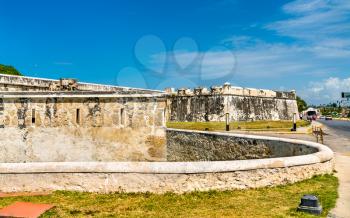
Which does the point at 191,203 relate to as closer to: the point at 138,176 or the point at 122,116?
the point at 138,176

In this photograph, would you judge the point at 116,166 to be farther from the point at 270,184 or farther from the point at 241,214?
the point at 270,184

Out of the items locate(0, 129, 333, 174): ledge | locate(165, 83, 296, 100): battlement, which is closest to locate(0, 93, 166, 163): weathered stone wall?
locate(0, 129, 333, 174): ledge

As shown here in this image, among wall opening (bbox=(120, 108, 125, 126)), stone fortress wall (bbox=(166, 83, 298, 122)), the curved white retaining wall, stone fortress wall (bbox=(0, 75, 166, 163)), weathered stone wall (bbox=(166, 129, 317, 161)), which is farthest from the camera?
stone fortress wall (bbox=(166, 83, 298, 122))

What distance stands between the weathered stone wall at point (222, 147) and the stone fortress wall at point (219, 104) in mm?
25502

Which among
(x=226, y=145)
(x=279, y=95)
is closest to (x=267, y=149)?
(x=226, y=145)

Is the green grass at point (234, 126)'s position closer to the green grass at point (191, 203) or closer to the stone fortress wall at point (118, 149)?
the stone fortress wall at point (118, 149)

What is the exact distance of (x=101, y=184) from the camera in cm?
733

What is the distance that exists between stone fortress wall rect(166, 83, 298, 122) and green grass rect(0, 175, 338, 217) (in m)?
33.1

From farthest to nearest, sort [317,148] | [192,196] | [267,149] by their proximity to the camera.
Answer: [267,149], [317,148], [192,196]

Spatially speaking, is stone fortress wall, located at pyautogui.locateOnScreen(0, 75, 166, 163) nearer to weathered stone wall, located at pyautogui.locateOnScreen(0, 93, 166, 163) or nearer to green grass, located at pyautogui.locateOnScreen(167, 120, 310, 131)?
weathered stone wall, located at pyautogui.locateOnScreen(0, 93, 166, 163)

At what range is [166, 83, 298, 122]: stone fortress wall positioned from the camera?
41.0 meters

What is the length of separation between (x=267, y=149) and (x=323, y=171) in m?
2.89

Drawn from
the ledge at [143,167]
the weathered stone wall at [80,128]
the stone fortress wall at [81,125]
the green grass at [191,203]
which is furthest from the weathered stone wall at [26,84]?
the green grass at [191,203]

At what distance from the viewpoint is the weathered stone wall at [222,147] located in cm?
1112
